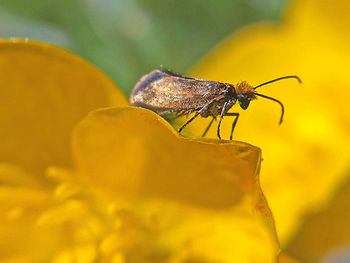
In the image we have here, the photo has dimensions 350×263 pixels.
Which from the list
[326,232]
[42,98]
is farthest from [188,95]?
[326,232]

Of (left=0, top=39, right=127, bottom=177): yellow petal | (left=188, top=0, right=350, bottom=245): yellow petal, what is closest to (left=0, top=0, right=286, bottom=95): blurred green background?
(left=188, top=0, right=350, bottom=245): yellow petal

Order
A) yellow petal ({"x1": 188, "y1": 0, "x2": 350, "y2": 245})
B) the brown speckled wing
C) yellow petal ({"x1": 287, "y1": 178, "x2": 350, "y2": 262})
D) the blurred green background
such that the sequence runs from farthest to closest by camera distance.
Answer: the blurred green background < yellow petal ({"x1": 188, "y1": 0, "x2": 350, "y2": 245}) < yellow petal ({"x1": 287, "y1": 178, "x2": 350, "y2": 262}) < the brown speckled wing

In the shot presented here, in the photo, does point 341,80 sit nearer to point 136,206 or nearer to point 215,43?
point 215,43

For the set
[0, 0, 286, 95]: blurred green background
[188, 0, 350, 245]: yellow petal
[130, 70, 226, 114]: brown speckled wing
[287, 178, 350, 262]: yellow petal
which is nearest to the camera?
[130, 70, 226, 114]: brown speckled wing

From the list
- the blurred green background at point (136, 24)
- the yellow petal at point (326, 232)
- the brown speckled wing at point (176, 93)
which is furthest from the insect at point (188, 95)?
the blurred green background at point (136, 24)

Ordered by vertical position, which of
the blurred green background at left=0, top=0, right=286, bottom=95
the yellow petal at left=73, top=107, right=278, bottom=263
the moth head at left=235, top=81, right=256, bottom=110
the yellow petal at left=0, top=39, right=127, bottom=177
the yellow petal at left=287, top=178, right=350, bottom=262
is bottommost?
the yellow petal at left=287, top=178, right=350, bottom=262

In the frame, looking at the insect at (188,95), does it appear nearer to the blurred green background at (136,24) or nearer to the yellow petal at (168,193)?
the yellow petal at (168,193)

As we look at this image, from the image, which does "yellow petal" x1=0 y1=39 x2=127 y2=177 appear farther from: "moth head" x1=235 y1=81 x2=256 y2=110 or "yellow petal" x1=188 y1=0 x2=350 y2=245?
"yellow petal" x1=188 y1=0 x2=350 y2=245

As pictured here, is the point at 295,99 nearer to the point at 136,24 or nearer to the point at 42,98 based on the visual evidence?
the point at 136,24
